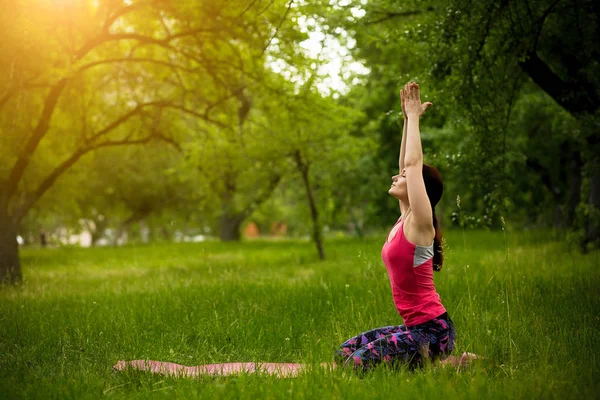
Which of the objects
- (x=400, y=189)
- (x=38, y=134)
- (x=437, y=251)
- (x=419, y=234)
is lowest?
(x=437, y=251)

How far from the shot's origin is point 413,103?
157 inches

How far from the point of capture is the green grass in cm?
370

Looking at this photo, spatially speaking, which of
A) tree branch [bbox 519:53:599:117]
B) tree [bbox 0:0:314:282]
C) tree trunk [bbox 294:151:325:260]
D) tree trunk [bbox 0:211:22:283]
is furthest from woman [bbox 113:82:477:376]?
tree trunk [bbox 294:151:325:260]

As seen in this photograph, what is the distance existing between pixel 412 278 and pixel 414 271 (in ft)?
0.20

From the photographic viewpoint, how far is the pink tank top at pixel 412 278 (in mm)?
3836

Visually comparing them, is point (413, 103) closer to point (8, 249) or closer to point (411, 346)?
point (411, 346)

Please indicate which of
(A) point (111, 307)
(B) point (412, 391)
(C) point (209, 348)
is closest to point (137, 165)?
(A) point (111, 307)

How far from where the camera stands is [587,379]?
146 inches

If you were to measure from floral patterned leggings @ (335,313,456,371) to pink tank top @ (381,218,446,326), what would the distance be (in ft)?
0.22

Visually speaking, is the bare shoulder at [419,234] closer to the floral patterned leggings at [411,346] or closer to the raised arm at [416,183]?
the raised arm at [416,183]

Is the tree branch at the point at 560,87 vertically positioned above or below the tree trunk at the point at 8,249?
above

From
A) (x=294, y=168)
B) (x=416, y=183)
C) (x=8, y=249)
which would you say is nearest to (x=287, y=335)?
(x=416, y=183)

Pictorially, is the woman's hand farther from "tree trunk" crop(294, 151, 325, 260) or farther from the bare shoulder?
"tree trunk" crop(294, 151, 325, 260)

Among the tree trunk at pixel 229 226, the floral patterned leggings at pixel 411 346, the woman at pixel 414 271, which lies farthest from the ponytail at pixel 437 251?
the tree trunk at pixel 229 226
